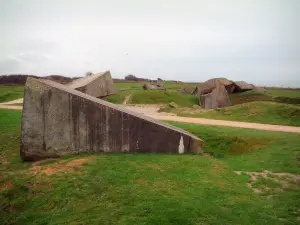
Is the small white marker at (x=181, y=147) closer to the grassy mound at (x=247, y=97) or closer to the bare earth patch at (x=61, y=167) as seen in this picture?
the bare earth patch at (x=61, y=167)

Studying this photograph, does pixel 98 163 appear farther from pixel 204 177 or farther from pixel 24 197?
pixel 204 177

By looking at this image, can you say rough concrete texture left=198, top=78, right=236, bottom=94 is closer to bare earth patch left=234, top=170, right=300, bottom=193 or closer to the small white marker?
the small white marker

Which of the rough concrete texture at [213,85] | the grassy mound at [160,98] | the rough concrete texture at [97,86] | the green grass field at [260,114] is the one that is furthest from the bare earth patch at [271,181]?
the rough concrete texture at [213,85]

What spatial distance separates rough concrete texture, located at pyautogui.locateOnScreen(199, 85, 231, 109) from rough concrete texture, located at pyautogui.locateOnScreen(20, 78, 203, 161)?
52.6 ft

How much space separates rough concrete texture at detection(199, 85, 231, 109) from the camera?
2612 centimetres

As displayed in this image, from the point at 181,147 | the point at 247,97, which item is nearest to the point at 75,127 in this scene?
the point at 181,147

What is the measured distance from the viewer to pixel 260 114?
1931 centimetres

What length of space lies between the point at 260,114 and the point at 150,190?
14131mm

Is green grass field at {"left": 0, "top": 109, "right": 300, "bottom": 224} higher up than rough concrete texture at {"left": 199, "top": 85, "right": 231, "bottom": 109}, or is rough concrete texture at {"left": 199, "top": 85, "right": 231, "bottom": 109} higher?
rough concrete texture at {"left": 199, "top": 85, "right": 231, "bottom": 109}

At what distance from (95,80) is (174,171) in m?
14.9

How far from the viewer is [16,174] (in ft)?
30.1

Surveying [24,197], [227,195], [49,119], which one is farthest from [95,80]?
[227,195]

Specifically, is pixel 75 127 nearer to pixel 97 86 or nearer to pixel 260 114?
pixel 97 86

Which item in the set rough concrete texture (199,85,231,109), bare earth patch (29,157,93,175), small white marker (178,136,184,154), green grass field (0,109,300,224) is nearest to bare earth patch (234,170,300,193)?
green grass field (0,109,300,224)
